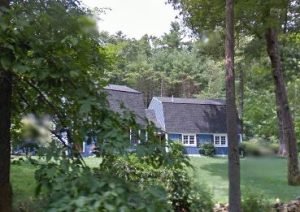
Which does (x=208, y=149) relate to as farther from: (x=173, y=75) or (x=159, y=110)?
(x=173, y=75)

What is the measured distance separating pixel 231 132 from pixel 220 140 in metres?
30.9

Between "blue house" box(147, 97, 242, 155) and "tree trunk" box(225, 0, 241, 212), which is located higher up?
"blue house" box(147, 97, 242, 155)

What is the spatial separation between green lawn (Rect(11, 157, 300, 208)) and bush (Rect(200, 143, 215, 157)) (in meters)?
15.8

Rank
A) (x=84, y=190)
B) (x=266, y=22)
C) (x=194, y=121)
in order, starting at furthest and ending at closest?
(x=194, y=121) → (x=266, y=22) → (x=84, y=190)

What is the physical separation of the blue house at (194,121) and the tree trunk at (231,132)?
2871 centimetres

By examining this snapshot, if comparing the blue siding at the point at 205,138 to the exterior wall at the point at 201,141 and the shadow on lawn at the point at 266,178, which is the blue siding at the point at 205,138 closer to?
the exterior wall at the point at 201,141

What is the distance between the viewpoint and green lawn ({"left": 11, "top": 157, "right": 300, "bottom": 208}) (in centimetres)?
684

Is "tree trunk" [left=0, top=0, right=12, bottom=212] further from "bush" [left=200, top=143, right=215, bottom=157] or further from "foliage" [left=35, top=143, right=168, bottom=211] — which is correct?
"bush" [left=200, top=143, right=215, bottom=157]

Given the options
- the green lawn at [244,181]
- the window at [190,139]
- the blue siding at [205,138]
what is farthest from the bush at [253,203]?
the blue siding at [205,138]

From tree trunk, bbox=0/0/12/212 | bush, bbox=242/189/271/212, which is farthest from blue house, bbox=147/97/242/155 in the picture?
tree trunk, bbox=0/0/12/212

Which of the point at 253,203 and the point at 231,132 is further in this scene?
the point at 253,203

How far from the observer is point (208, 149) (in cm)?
3525

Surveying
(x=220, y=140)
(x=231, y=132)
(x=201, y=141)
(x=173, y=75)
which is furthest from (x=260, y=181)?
(x=173, y=75)

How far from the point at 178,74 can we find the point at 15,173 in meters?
45.2
